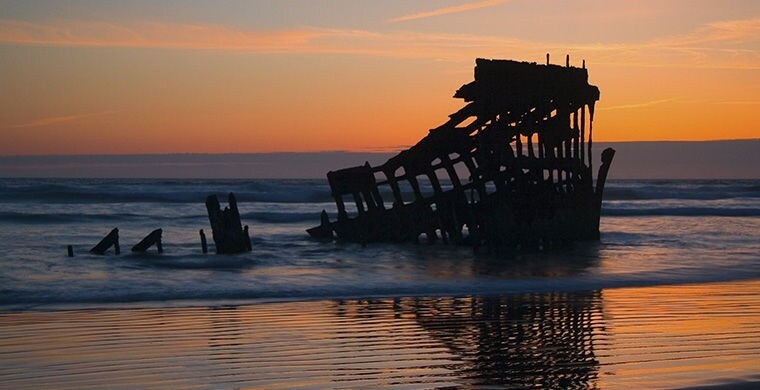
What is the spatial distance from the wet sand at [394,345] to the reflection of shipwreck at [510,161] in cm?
791

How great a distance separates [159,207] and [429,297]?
→ 96.8ft

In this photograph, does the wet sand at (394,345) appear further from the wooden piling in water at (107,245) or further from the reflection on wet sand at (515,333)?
the wooden piling in water at (107,245)

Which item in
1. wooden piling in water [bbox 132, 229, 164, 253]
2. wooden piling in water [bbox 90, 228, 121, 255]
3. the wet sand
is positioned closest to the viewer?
the wet sand

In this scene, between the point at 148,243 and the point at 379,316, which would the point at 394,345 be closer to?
the point at 379,316

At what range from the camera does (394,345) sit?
8250 millimetres

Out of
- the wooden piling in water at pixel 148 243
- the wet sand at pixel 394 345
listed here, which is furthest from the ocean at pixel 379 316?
the wooden piling in water at pixel 148 243

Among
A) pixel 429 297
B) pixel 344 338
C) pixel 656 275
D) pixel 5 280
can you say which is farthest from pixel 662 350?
pixel 5 280

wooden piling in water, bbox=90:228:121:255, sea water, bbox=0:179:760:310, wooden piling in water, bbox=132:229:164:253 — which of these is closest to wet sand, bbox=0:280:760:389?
sea water, bbox=0:179:760:310

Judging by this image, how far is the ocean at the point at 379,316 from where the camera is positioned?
7082 millimetres

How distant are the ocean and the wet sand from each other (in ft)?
0.07

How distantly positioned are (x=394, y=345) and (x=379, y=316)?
2.05 meters

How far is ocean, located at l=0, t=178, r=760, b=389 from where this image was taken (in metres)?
7.08

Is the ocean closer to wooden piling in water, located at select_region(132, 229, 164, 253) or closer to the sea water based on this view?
the sea water

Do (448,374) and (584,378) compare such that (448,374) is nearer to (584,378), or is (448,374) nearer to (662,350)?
(584,378)
